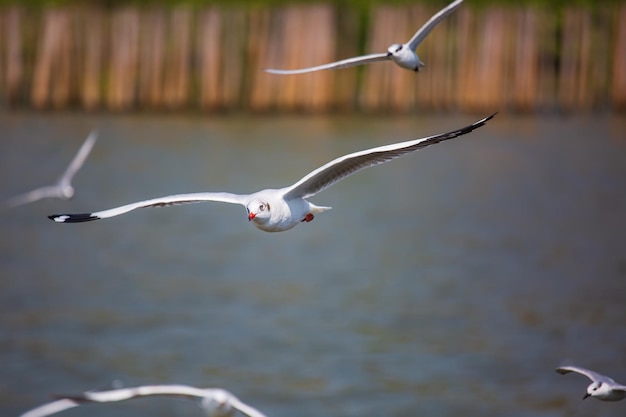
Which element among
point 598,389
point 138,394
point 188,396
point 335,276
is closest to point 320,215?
point 335,276

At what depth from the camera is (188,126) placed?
1149 inches

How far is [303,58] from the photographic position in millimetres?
28203

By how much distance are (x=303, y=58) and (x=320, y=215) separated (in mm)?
6698

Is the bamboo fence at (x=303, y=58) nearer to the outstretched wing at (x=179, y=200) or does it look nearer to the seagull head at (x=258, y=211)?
the outstretched wing at (x=179, y=200)

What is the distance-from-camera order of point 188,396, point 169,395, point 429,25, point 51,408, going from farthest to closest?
point 429,25 → point 188,396 → point 169,395 → point 51,408

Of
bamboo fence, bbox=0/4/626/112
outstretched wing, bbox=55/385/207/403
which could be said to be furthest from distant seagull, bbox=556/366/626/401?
bamboo fence, bbox=0/4/626/112

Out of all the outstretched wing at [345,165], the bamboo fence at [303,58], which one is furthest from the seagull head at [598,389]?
the bamboo fence at [303,58]

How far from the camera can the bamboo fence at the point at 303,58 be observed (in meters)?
27.7

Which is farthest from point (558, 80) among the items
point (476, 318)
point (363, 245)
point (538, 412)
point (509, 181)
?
point (538, 412)

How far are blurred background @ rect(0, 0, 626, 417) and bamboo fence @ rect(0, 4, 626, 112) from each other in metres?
0.05

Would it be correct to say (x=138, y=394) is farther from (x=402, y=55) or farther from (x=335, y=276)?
(x=335, y=276)

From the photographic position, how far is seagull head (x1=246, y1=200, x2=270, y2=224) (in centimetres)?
888

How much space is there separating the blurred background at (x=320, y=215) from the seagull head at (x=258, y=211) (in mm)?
3972

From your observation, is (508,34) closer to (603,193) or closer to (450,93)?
(450,93)
